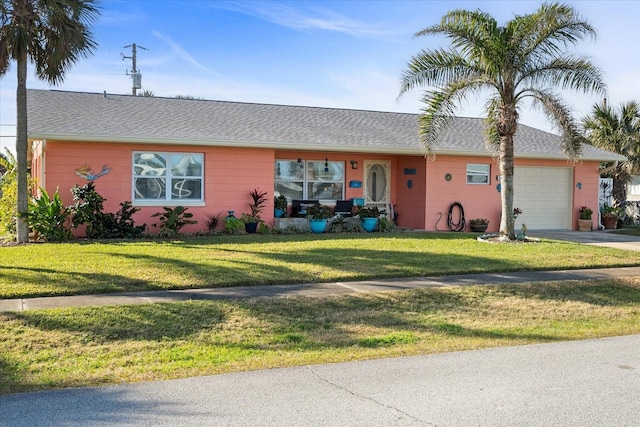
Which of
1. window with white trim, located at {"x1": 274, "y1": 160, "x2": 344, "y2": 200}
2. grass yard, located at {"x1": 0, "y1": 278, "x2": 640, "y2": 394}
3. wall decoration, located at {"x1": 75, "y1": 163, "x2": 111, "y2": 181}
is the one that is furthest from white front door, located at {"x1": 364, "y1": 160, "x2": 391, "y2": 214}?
grass yard, located at {"x1": 0, "y1": 278, "x2": 640, "y2": 394}

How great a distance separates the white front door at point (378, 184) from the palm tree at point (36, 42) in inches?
376

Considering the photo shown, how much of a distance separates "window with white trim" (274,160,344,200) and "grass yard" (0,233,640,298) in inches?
138

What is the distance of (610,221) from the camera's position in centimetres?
2266

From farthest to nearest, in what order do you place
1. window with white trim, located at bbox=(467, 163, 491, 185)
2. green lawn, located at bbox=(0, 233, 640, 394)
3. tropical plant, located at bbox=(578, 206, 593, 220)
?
1. tropical plant, located at bbox=(578, 206, 593, 220)
2. window with white trim, located at bbox=(467, 163, 491, 185)
3. green lawn, located at bbox=(0, 233, 640, 394)

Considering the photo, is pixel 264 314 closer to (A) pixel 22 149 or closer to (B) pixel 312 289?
(B) pixel 312 289

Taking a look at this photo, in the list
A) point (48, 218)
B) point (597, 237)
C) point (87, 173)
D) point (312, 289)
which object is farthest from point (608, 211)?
point (48, 218)

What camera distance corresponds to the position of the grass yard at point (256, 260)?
397 inches

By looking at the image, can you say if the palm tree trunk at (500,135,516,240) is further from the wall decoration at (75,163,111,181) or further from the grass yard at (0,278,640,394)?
the wall decoration at (75,163,111,181)

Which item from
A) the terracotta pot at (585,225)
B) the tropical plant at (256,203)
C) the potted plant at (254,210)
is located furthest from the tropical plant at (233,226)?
the terracotta pot at (585,225)

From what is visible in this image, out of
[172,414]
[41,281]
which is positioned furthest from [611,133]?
[172,414]

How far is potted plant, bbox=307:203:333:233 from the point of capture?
18.4m

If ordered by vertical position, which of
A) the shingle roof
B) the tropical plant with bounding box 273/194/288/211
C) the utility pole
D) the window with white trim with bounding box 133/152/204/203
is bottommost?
the tropical plant with bounding box 273/194/288/211

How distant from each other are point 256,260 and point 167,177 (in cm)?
621

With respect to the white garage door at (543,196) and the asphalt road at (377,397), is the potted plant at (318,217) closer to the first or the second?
the white garage door at (543,196)
